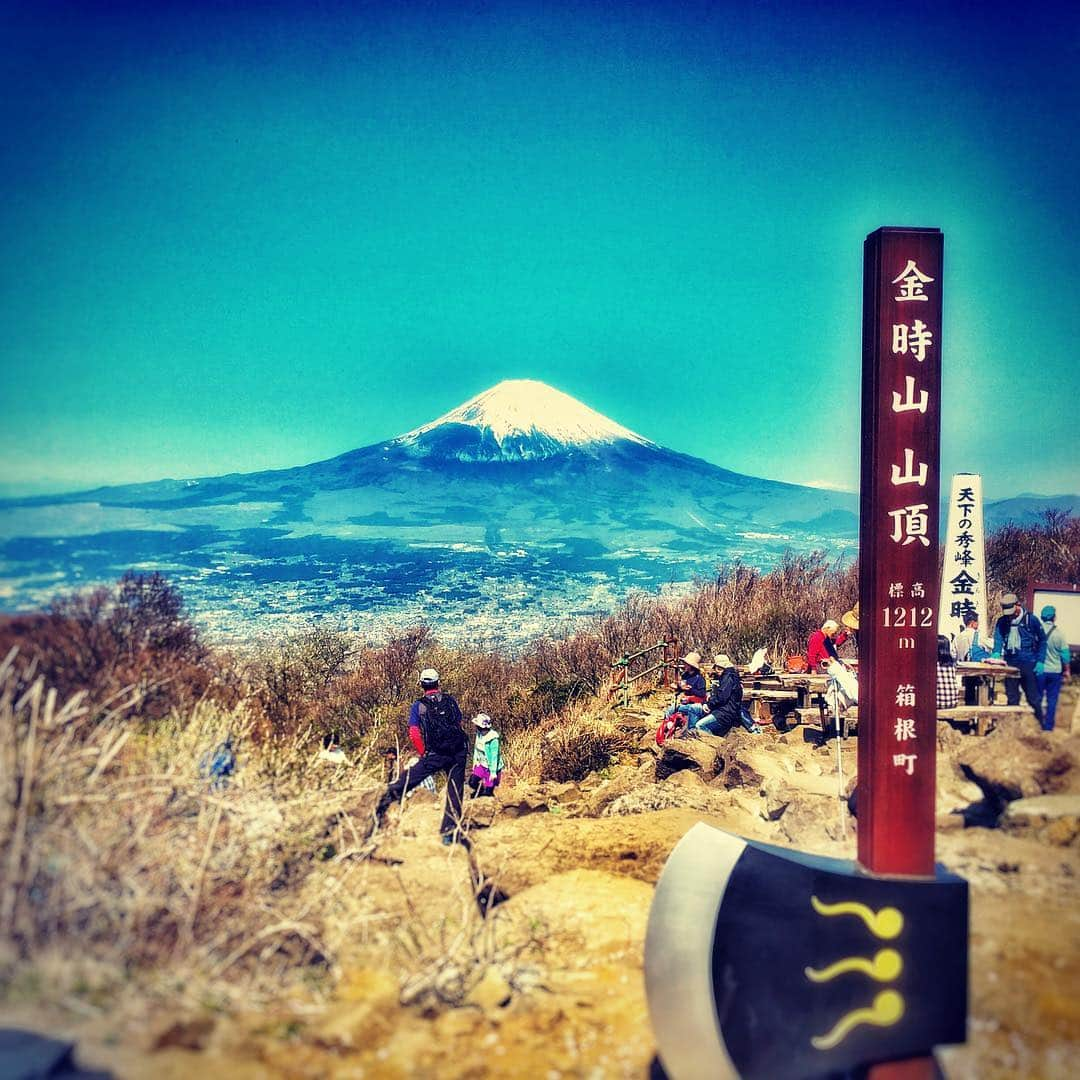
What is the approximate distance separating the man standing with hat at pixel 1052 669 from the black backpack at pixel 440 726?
558cm

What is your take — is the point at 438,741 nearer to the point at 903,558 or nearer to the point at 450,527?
the point at 903,558

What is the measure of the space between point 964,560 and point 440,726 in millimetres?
6752

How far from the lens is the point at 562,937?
584cm

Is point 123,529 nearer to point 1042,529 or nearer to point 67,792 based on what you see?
point 67,792

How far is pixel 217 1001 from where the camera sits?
4184 mm

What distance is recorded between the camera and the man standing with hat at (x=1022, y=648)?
781cm

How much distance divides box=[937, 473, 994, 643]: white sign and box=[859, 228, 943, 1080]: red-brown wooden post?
5268 mm

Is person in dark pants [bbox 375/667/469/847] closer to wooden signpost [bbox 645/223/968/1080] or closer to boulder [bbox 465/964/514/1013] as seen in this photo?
boulder [bbox 465/964/514/1013]

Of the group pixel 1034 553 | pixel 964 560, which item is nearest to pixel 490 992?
pixel 964 560

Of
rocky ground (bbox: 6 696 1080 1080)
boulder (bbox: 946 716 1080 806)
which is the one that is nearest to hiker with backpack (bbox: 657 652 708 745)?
rocky ground (bbox: 6 696 1080 1080)

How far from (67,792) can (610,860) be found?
4.44 meters

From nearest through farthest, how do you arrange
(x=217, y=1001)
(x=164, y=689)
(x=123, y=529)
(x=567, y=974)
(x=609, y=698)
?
(x=217, y=1001) < (x=567, y=974) < (x=164, y=689) < (x=123, y=529) < (x=609, y=698)

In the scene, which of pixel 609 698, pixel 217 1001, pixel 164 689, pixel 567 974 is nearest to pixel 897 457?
pixel 567 974

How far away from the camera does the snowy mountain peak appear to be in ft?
181
